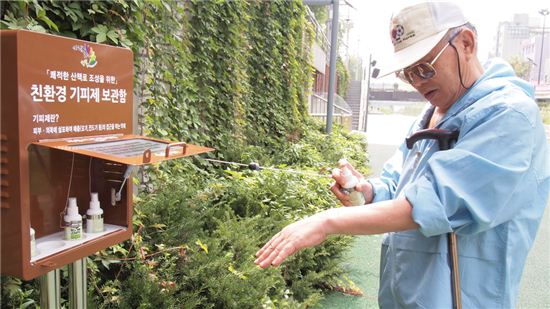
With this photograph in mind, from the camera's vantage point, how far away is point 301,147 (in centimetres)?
742

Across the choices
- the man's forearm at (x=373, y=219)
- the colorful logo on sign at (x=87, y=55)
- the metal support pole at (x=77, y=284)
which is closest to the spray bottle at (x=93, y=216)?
the metal support pole at (x=77, y=284)

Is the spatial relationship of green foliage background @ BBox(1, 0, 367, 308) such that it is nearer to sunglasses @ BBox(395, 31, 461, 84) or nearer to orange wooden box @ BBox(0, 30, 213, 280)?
orange wooden box @ BBox(0, 30, 213, 280)

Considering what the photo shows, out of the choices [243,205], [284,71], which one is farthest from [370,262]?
[284,71]

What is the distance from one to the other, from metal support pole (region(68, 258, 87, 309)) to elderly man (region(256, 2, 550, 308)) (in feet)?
2.24

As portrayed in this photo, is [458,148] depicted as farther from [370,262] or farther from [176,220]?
[370,262]

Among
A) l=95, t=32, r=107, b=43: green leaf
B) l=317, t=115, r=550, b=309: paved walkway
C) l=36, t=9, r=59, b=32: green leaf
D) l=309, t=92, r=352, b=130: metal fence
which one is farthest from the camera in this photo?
l=309, t=92, r=352, b=130: metal fence

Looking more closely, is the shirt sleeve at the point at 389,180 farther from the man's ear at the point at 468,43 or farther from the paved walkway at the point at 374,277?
the paved walkway at the point at 374,277

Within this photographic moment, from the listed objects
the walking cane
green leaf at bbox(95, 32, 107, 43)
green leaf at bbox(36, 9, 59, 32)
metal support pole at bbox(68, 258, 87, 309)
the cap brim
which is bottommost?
metal support pole at bbox(68, 258, 87, 309)

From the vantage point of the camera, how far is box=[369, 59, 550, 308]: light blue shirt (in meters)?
1.32

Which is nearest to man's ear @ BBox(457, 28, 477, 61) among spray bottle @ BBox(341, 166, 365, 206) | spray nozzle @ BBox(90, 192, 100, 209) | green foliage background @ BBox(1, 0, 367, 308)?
spray bottle @ BBox(341, 166, 365, 206)

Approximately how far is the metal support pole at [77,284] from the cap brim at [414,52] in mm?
1314

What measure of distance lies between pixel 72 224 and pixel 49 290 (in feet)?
0.78

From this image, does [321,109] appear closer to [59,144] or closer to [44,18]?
[44,18]

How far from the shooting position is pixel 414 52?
148cm
